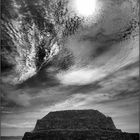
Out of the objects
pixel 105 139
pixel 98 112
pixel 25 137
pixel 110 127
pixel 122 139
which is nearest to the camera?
pixel 105 139

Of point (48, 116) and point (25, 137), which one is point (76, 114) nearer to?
point (48, 116)

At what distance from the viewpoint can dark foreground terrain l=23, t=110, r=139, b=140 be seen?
1559 inches

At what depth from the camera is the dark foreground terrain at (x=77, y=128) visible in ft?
130

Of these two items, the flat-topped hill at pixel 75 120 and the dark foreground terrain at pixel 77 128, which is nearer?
the dark foreground terrain at pixel 77 128

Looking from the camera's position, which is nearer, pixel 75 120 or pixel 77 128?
pixel 77 128

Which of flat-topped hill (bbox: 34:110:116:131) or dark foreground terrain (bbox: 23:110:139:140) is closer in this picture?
dark foreground terrain (bbox: 23:110:139:140)

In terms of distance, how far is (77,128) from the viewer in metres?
44.9

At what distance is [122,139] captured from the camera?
4169 centimetres

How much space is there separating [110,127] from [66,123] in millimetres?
9558

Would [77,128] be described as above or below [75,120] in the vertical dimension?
below

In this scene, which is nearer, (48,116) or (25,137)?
(25,137)

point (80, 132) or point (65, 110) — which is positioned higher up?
point (65, 110)

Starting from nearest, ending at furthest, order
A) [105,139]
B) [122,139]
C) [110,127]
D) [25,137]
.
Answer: [105,139]
[122,139]
[25,137]
[110,127]

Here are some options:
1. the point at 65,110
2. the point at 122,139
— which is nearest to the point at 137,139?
the point at 122,139
